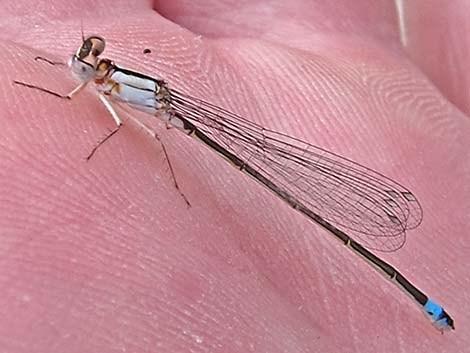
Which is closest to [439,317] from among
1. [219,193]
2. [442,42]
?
[219,193]

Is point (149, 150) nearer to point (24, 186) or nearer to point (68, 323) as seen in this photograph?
point (24, 186)

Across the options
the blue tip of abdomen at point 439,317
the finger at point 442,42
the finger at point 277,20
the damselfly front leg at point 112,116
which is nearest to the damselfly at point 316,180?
the blue tip of abdomen at point 439,317

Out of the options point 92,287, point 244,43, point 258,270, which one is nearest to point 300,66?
point 244,43

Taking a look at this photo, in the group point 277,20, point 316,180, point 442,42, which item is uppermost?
point 442,42

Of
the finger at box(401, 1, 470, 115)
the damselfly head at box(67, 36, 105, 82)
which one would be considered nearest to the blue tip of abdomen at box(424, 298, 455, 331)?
the damselfly head at box(67, 36, 105, 82)

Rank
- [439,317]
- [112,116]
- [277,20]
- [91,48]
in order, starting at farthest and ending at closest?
1. [277,20]
2. [439,317]
3. [91,48]
4. [112,116]

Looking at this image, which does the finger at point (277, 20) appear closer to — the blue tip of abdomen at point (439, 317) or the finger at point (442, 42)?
the finger at point (442, 42)

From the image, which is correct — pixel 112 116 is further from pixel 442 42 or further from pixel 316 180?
pixel 442 42
